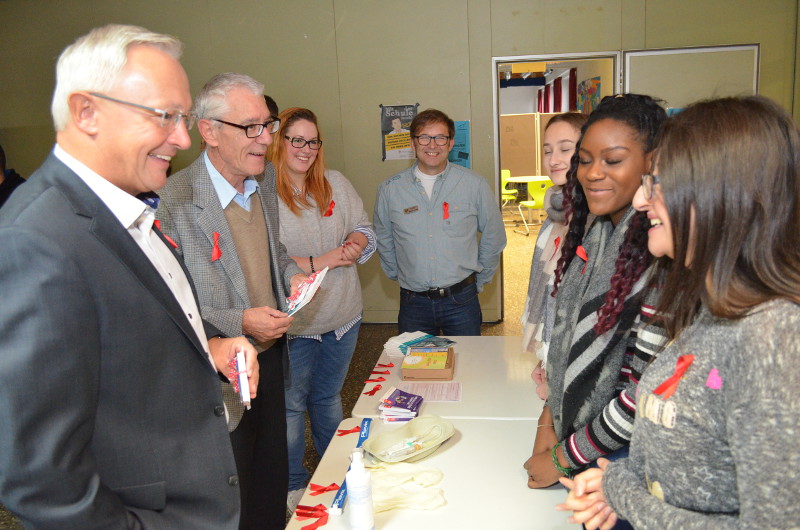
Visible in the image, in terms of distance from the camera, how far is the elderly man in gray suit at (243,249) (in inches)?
74.9

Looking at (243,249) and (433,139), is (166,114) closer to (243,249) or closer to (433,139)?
(243,249)

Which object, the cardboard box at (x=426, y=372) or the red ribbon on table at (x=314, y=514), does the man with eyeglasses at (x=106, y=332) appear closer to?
the red ribbon on table at (x=314, y=514)

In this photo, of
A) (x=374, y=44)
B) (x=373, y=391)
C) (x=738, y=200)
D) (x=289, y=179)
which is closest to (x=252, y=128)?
(x=289, y=179)

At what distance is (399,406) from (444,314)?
138 cm

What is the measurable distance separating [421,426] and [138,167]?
1.15 m

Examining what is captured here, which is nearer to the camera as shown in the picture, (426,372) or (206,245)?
(206,245)

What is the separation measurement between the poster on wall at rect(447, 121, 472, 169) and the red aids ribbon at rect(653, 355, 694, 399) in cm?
439

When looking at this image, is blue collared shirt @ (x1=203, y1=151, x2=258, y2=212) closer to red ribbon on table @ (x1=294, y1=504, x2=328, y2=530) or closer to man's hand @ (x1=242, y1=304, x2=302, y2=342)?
man's hand @ (x1=242, y1=304, x2=302, y2=342)

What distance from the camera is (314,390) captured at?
2.86m

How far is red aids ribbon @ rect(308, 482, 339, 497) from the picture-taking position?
1567 millimetres

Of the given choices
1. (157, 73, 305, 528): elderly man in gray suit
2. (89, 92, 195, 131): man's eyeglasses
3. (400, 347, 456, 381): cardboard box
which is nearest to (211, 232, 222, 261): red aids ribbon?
(157, 73, 305, 528): elderly man in gray suit

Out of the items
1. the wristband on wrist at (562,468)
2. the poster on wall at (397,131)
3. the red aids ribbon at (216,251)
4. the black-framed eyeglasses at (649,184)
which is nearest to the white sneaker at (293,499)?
the red aids ribbon at (216,251)

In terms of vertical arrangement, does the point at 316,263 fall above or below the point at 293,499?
above

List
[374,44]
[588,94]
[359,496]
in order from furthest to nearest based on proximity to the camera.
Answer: [588,94], [374,44], [359,496]
